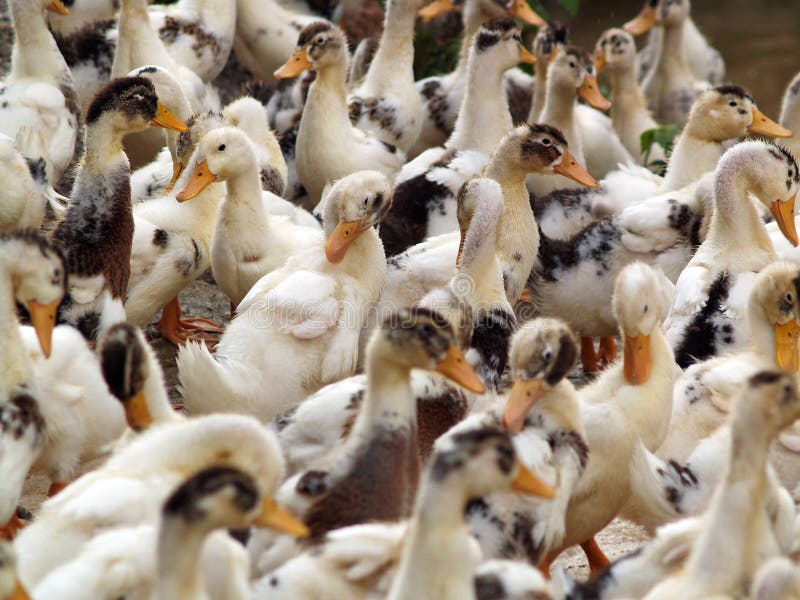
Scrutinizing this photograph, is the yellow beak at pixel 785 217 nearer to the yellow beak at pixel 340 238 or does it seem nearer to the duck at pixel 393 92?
the yellow beak at pixel 340 238

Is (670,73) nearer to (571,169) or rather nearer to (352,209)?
(571,169)

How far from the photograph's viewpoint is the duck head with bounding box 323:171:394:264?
579cm

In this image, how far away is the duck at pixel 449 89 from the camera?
859 cm

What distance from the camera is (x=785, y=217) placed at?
6176mm

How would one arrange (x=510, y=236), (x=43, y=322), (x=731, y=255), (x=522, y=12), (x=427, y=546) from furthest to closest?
(x=522, y=12), (x=510, y=236), (x=731, y=255), (x=43, y=322), (x=427, y=546)

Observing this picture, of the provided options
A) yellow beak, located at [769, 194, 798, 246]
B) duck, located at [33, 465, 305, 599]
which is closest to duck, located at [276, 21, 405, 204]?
yellow beak, located at [769, 194, 798, 246]

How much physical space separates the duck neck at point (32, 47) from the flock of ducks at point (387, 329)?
0.02 metres

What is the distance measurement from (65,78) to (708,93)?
343 centimetres

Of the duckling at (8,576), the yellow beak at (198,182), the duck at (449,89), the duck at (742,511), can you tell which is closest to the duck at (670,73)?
the duck at (449,89)

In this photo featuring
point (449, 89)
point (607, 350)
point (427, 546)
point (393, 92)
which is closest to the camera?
point (427, 546)

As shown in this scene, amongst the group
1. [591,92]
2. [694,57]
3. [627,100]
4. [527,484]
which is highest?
[527,484]

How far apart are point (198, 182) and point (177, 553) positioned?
3155mm

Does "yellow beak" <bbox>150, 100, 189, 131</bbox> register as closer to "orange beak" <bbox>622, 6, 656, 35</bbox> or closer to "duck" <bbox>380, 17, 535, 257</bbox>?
"duck" <bbox>380, 17, 535, 257</bbox>

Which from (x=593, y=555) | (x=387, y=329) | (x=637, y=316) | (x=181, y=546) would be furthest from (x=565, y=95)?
(x=181, y=546)
